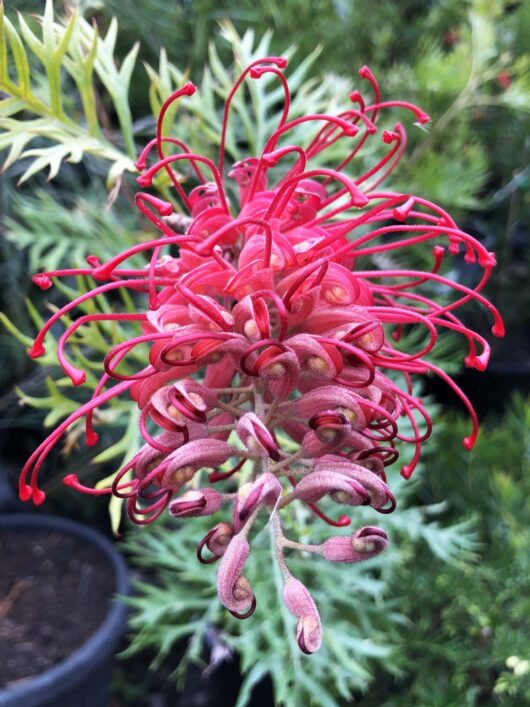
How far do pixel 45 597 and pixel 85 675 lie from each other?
15 cm

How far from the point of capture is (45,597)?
3.16 feet

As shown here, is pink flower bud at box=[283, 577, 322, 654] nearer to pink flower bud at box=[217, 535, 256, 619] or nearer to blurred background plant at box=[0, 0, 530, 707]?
pink flower bud at box=[217, 535, 256, 619]

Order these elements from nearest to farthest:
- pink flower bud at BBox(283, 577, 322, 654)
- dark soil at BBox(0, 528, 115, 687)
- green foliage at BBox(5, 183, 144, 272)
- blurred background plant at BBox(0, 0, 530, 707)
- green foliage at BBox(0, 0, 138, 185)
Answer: pink flower bud at BBox(283, 577, 322, 654), green foliage at BBox(0, 0, 138, 185), blurred background plant at BBox(0, 0, 530, 707), green foliage at BBox(5, 183, 144, 272), dark soil at BBox(0, 528, 115, 687)

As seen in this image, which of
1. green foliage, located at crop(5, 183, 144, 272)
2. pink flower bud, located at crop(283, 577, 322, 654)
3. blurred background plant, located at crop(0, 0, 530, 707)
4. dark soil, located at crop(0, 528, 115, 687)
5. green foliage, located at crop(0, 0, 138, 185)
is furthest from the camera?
dark soil, located at crop(0, 528, 115, 687)

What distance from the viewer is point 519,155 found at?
4.24 ft

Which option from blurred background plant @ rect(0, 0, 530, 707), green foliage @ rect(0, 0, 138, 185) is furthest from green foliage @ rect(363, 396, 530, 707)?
green foliage @ rect(0, 0, 138, 185)

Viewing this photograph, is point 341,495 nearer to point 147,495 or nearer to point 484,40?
point 147,495

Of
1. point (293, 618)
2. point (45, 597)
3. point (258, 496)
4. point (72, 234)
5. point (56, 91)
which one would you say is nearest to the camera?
point (258, 496)

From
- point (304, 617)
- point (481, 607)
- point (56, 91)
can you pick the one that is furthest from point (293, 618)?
point (56, 91)

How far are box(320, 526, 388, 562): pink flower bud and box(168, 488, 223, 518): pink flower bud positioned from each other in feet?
0.19

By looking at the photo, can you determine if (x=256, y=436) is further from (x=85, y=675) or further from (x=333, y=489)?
(x=85, y=675)

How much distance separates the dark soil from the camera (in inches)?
34.7

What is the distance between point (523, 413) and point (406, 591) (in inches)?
11.7

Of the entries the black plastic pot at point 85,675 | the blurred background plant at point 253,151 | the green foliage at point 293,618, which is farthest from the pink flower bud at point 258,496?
the black plastic pot at point 85,675
